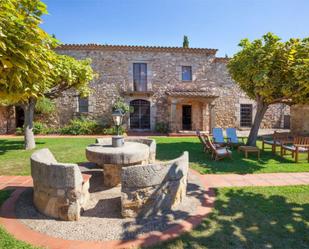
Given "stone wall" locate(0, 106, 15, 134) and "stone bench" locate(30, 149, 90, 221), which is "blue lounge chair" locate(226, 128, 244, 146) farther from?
"stone wall" locate(0, 106, 15, 134)

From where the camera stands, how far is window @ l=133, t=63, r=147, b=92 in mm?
15344

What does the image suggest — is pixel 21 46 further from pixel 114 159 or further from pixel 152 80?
pixel 152 80

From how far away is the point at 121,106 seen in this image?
1445 centimetres

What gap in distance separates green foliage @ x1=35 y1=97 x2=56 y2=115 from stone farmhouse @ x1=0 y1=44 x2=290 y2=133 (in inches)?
19.9

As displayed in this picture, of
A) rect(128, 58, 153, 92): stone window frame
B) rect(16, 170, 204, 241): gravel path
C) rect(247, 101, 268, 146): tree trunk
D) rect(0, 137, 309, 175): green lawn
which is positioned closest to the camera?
rect(16, 170, 204, 241): gravel path

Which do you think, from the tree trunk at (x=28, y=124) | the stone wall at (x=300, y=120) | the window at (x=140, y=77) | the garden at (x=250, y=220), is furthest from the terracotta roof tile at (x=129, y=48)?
the garden at (x=250, y=220)

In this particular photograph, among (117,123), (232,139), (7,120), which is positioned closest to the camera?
(117,123)

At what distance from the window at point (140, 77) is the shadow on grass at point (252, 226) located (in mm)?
12218

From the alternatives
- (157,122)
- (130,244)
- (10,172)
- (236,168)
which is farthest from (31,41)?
(157,122)

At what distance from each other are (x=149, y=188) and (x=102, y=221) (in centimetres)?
Result: 93

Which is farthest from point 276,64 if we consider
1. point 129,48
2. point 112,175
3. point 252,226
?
point 129,48

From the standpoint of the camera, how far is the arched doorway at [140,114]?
51.4ft

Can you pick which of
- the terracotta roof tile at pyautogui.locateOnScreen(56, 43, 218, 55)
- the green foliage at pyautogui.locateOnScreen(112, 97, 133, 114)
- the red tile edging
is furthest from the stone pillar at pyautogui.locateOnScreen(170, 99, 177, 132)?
the red tile edging

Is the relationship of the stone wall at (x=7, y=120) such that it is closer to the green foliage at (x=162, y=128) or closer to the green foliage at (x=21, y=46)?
the green foliage at (x=162, y=128)
